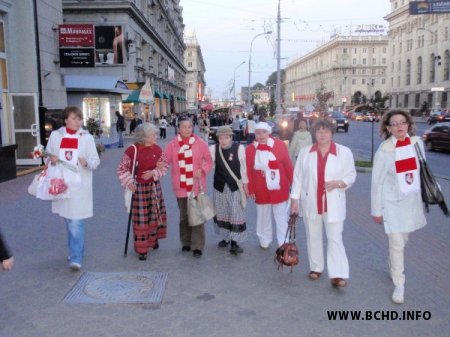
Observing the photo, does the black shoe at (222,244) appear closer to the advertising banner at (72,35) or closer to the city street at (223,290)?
the city street at (223,290)

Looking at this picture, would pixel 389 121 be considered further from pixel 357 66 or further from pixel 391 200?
pixel 357 66

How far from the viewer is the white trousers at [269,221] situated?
6.20 metres

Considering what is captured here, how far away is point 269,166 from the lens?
598 cm

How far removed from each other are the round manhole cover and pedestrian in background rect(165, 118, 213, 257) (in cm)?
103

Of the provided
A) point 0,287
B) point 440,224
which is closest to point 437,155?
point 440,224

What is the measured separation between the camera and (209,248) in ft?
21.1

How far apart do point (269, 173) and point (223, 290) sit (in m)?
1.76

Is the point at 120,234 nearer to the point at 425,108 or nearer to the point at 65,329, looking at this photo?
the point at 65,329

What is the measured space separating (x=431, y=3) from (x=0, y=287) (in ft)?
87.0

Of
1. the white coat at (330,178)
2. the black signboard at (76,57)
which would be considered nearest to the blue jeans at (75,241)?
the white coat at (330,178)

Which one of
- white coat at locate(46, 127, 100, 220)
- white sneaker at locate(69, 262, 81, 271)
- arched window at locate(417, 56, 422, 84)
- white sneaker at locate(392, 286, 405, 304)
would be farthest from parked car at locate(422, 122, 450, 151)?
arched window at locate(417, 56, 422, 84)

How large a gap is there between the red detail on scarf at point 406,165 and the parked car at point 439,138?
713 inches

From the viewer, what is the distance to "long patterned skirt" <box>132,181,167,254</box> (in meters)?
5.85

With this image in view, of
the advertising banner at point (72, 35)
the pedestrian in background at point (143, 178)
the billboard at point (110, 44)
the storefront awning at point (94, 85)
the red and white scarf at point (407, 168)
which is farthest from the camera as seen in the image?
the billboard at point (110, 44)
